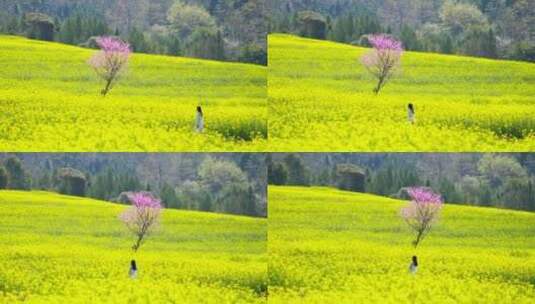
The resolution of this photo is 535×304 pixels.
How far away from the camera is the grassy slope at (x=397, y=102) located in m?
12.2

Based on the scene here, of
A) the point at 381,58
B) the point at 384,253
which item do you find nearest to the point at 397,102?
the point at 381,58

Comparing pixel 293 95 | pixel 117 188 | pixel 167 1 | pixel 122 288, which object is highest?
pixel 167 1

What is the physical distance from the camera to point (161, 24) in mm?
12344

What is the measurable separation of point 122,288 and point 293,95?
229cm

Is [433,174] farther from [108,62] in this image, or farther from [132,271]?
[108,62]

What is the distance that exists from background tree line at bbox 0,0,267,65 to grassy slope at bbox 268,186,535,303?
1.39 metres

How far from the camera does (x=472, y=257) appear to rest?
40.2 ft

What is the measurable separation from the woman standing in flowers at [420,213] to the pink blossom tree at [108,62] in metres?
2.85

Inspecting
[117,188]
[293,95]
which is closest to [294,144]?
[293,95]

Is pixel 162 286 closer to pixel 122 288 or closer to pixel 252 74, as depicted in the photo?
pixel 122 288

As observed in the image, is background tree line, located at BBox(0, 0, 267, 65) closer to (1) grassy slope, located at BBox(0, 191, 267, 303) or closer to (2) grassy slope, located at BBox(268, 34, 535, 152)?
(2) grassy slope, located at BBox(268, 34, 535, 152)

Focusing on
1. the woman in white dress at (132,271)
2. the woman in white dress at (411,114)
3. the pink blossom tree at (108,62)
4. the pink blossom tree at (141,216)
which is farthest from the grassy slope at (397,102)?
the woman in white dress at (132,271)

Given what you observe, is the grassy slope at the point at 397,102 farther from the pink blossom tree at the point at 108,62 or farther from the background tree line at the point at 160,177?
the pink blossom tree at the point at 108,62

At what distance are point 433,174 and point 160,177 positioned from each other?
2.47 m
